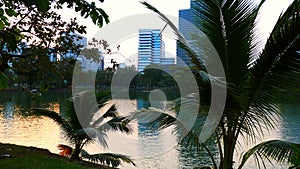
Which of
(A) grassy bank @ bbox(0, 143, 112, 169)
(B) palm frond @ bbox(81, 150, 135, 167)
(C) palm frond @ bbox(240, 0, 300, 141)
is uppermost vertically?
(C) palm frond @ bbox(240, 0, 300, 141)

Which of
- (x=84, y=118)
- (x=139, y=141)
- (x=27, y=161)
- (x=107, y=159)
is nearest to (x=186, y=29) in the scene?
(x=27, y=161)

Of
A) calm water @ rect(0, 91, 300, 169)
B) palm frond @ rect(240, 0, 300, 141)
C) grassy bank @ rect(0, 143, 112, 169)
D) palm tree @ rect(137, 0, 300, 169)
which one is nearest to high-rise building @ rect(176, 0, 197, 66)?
palm tree @ rect(137, 0, 300, 169)

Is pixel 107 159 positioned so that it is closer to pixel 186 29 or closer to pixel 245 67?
pixel 186 29

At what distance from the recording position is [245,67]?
154 inches

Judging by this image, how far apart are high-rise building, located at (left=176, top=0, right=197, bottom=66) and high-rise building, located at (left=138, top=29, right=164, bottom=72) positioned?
0.37 m

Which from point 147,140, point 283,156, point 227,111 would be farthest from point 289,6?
point 147,140

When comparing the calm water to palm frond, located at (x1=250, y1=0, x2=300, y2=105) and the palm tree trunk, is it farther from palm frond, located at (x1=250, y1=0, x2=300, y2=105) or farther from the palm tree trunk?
palm frond, located at (x1=250, y1=0, x2=300, y2=105)

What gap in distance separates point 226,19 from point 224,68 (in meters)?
0.57

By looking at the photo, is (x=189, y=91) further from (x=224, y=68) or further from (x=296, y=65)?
(x=296, y=65)

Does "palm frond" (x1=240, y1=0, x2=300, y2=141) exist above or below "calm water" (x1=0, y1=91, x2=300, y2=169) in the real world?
above

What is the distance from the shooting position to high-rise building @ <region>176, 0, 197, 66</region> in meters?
4.19

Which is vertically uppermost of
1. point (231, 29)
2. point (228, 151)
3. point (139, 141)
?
point (231, 29)

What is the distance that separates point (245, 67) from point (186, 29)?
0.92 metres

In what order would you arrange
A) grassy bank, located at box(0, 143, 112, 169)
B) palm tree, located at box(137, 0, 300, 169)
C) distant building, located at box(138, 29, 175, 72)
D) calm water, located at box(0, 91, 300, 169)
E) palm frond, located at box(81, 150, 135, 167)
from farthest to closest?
calm water, located at box(0, 91, 300, 169) < palm frond, located at box(81, 150, 135, 167) < grassy bank, located at box(0, 143, 112, 169) < distant building, located at box(138, 29, 175, 72) < palm tree, located at box(137, 0, 300, 169)
